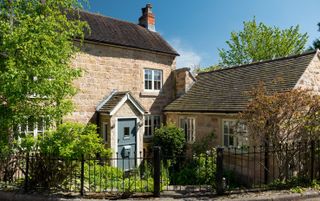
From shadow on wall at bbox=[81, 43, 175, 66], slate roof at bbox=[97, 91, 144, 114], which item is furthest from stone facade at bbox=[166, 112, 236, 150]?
shadow on wall at bbox=[81, 43, 175, 66]

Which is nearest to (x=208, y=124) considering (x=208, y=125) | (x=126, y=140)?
(x=208, y=125)

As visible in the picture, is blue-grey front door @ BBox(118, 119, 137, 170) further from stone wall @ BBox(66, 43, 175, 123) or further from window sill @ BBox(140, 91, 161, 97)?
window sill @ BBox(140, 91, 161, 97)

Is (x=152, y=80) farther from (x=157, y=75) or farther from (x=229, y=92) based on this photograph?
(x=229, y=92)

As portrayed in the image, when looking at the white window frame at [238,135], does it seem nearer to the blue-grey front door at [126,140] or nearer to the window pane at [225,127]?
the window pane at [225,127]

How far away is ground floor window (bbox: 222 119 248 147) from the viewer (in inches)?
487

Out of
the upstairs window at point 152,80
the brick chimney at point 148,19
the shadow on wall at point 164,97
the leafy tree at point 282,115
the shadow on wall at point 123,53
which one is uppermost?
the brick chimney at point 148,19

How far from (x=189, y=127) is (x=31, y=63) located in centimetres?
1006

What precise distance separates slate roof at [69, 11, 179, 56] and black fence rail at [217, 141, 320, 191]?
28.9 ft

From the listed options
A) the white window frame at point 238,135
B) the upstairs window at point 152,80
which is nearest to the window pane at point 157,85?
the upstairs window at point 152,80

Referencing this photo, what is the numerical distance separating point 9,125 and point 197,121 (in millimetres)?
9637

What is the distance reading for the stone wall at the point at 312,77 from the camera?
38.6 feet

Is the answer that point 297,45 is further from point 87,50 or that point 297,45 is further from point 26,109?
point 26,109

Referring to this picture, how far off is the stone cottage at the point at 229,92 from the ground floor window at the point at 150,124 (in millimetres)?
794

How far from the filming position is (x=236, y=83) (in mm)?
14906
